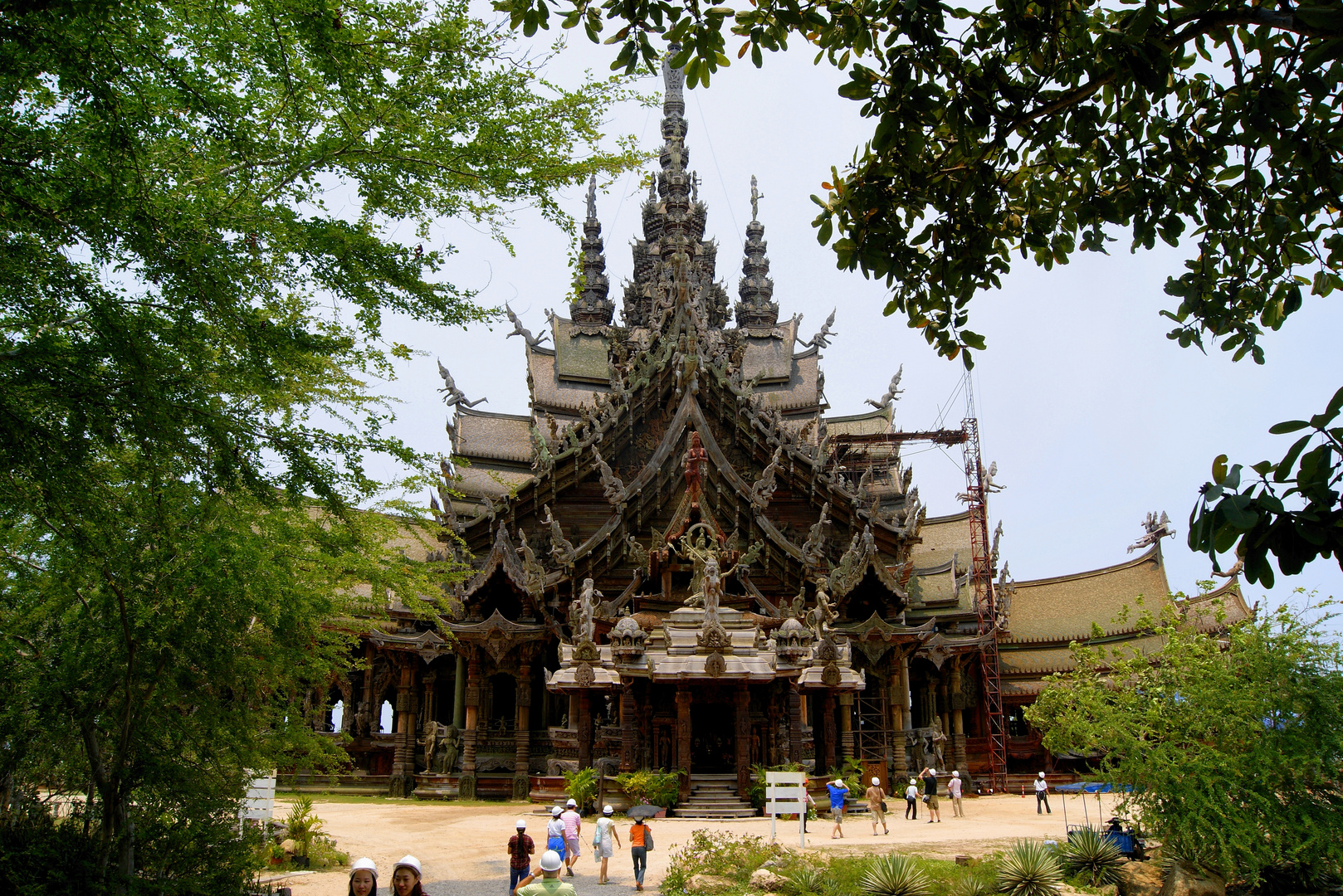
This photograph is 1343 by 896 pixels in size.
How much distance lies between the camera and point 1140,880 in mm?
11398

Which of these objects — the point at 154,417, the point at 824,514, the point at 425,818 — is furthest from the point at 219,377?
the point at 824,514

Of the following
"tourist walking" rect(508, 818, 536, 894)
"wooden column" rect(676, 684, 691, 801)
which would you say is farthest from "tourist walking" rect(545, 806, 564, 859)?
"wooden column" rect(676, 684, 691, 801)

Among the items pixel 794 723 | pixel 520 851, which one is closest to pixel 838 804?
pixel 794 723

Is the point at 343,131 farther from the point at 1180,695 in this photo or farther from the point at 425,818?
the point at 425,818

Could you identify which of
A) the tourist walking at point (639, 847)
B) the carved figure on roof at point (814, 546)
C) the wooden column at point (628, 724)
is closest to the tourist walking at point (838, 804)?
the wooden column at point (628, 724)

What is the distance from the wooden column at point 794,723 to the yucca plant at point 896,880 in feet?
29.6

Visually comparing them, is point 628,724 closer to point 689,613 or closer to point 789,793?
point 689,613

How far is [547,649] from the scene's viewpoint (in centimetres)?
2675

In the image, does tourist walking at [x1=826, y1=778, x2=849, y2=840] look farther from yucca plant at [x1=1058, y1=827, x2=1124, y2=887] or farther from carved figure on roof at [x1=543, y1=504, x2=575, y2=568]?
carved figure on roof at [x1=543, y1=504, x2=575, y2=568]

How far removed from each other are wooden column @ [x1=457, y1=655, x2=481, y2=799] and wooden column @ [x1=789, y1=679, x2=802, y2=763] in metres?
8.27

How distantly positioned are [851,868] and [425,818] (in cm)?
1019

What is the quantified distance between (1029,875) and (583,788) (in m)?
9.52

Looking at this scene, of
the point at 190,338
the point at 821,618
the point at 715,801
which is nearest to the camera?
the point at 190,338

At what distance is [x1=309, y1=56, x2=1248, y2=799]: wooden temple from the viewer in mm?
19844
